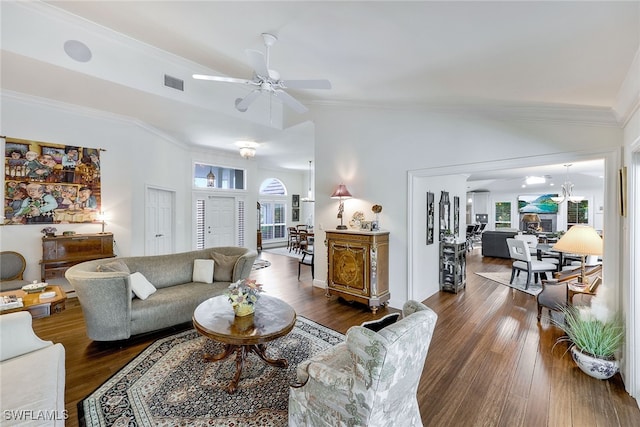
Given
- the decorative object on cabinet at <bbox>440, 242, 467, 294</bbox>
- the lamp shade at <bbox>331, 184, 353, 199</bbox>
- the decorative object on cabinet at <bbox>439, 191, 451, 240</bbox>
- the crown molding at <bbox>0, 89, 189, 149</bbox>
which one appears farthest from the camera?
the decorative object on cabinet at <bbox>439, 191, 451, 240</bbox>

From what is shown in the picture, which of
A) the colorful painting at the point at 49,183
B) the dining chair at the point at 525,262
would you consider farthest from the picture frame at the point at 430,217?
the colorful painting at the point at 49,183

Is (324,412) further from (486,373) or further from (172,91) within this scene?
(172,91)

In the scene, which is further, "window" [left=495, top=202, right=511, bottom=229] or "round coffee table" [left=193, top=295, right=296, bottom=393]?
"window" [left=495, top=202, right=511, bottom=229]

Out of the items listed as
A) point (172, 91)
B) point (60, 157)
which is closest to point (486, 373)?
point (172, 91)

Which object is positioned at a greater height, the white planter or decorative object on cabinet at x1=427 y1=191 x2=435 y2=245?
decorative object on cabinet at x1=427 y1=191 x2=435 y2=245

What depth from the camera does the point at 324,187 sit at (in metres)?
5.13

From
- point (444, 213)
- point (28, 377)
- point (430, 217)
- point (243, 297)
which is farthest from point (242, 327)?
point (444, 213)

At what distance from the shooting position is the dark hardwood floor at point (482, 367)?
6.78ft

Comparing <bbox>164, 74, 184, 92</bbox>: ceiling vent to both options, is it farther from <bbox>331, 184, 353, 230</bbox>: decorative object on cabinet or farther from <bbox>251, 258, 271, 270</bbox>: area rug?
<bbox>251, 258, 271, 270</bbox>: area rug

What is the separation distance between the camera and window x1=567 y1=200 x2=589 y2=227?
10.9 m

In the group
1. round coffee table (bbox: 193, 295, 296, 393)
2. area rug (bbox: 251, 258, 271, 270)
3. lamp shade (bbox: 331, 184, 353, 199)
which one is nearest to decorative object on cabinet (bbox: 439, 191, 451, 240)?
lamp shade (bbox: 331, 184, 353, 199)

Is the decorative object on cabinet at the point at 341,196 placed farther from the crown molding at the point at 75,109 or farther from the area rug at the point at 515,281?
the crown molding at the point at 75,109

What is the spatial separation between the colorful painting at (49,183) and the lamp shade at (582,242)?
6750 mm

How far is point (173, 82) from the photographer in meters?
3.90
